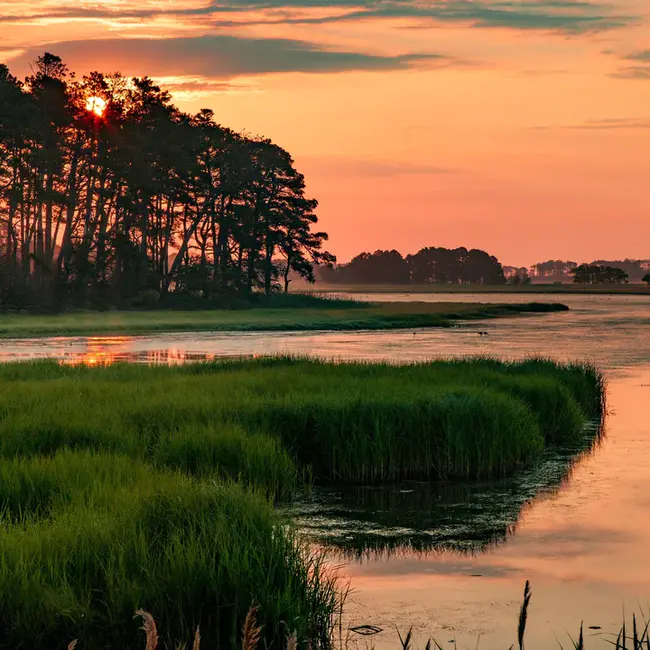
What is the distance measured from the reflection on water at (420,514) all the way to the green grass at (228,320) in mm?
46826

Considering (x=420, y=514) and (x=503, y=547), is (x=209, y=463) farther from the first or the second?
(x=503, y=547)

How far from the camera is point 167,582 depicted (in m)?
9.20

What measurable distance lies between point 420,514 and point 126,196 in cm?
7290

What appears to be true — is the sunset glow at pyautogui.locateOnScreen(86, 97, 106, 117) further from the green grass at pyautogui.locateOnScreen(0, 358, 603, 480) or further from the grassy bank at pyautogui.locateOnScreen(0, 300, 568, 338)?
the green grass at pyautogui.locateOnScreen(0, 358, 603, 480)

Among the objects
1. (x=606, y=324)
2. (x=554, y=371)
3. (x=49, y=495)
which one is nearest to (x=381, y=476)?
(x=49, y=495)

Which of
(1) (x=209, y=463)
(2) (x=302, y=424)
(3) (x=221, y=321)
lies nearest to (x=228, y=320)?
(3) (x=221, y=321)

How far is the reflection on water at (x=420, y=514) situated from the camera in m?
13.3

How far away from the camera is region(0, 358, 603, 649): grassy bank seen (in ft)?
29.9

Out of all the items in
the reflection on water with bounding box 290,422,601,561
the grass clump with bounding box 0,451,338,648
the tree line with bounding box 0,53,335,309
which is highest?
the tree line with bounding box 0,53,335,309

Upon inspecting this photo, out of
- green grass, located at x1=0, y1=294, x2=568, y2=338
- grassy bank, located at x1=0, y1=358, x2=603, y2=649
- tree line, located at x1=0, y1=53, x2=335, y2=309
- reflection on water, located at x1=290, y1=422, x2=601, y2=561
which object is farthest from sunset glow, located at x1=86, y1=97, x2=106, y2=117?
reflection on water, located at x1=290, y1=422, x2=601, y2=561

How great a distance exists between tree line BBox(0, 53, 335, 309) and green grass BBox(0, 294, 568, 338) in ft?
11.4

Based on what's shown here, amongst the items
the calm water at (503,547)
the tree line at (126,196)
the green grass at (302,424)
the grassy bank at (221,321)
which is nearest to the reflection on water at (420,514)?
the calm water at (503,547)

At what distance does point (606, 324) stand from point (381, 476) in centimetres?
7019

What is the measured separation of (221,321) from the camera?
78688 mm
